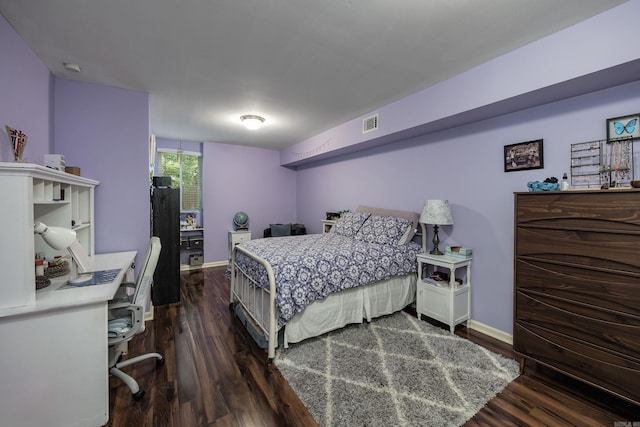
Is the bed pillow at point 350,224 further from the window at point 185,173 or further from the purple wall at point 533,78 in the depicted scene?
the window at point 185,173

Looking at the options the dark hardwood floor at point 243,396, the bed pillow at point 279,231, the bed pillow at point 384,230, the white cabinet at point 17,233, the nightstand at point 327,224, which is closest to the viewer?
the white cabinet at point 17,233

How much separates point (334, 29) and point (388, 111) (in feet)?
5.29

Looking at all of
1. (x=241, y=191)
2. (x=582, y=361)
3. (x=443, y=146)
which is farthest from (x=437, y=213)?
(x=241, y=191)

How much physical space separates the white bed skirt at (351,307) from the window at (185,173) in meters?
3.94

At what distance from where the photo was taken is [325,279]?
2.54 meters

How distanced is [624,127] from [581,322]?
1442 mm

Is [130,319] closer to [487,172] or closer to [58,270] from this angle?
[58,270]

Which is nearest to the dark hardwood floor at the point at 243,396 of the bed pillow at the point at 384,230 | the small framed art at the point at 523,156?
the bed pillow at the point at 384,230

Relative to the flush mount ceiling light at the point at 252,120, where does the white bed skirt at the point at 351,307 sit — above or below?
below

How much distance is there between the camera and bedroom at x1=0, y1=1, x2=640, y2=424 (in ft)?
6.32

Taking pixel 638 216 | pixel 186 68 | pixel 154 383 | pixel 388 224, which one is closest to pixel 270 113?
pixel 186 68

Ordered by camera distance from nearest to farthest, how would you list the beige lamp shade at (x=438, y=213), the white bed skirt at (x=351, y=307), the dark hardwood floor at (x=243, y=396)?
the dark hardwood floor at (x=243, y=396) → the white bed skirt at (x=351, y=307) → the beige lamp shade at (x=438, y=213)

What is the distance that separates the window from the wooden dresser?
17.5 feet

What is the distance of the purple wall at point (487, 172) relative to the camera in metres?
2.15
